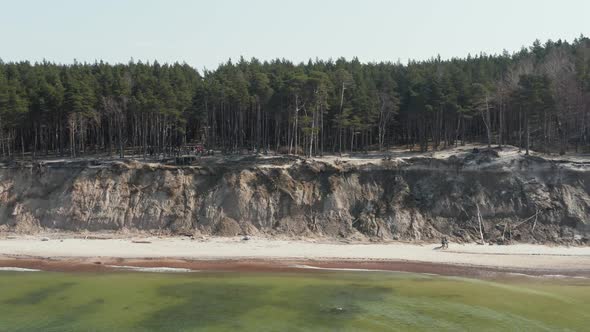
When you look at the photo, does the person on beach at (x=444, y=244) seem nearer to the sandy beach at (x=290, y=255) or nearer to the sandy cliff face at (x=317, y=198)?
the sandy beach at (x=290, y=255)

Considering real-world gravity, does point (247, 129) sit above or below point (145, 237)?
above

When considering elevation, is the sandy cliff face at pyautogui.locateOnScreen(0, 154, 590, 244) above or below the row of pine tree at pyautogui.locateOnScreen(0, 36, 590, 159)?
below

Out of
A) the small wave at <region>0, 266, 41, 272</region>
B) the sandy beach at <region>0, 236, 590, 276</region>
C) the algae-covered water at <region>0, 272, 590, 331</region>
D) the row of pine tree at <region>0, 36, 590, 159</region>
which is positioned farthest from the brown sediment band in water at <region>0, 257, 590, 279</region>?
the row of pine tree at <region>0, 36, 590, 159</region>

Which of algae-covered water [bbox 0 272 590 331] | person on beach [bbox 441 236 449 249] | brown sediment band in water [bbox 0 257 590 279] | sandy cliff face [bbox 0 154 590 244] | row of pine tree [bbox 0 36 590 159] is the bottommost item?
algae-covered water [bbox 0 272 590 331]

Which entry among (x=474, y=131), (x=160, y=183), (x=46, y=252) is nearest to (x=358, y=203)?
(x=160, y=183)

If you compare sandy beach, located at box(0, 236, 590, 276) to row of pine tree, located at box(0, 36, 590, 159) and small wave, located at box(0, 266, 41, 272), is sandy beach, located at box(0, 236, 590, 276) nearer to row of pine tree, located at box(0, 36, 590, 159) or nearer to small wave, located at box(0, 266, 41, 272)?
small wave, located at box(0, 266, 41, 272)

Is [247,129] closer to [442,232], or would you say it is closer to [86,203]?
[86,203]
